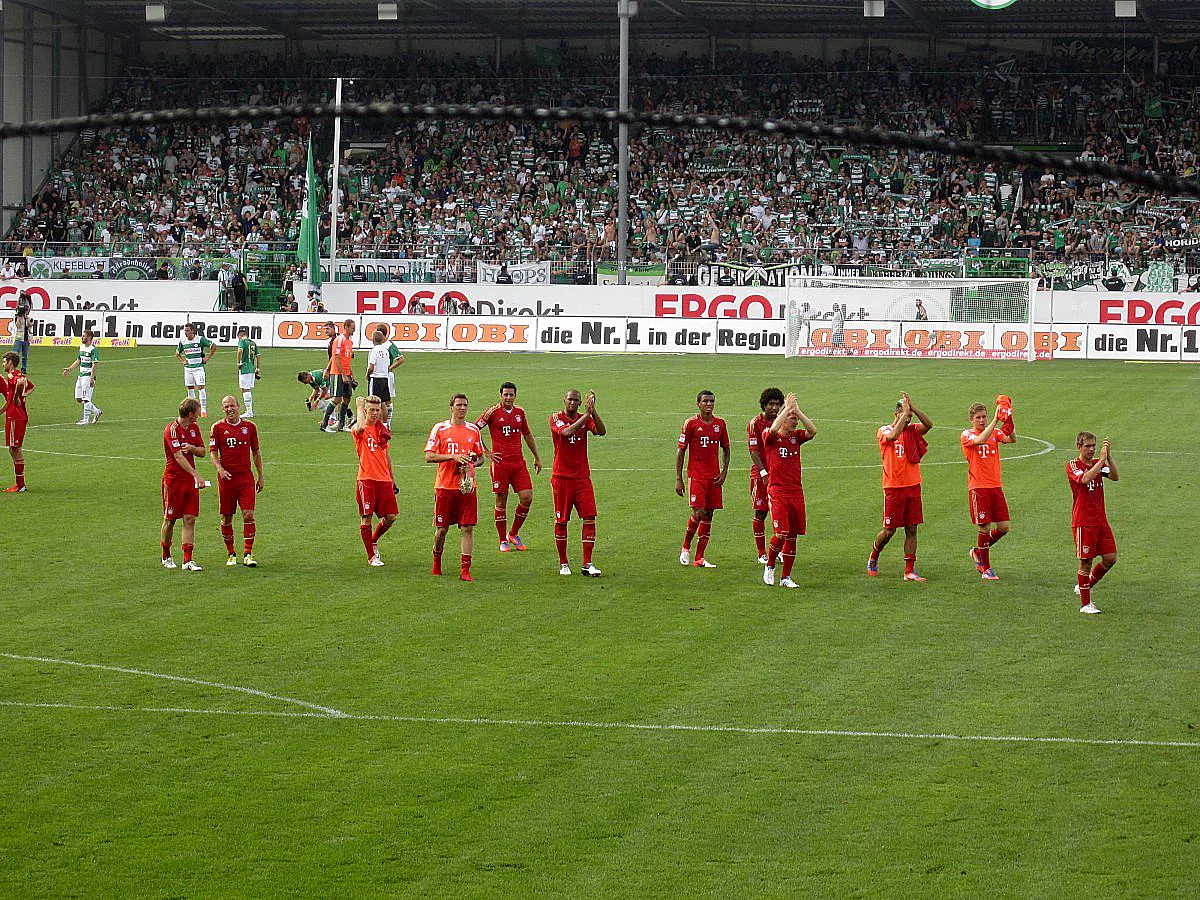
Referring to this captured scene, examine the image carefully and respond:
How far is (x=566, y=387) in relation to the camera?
36.5 meters

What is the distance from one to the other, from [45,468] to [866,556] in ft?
43.5

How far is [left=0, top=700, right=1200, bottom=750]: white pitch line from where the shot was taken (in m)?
10.2

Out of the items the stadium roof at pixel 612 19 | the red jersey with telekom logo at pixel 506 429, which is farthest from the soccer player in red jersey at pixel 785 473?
the stadium roof at pixel 612 19

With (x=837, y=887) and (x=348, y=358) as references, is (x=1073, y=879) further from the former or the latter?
(x=348, y=358)

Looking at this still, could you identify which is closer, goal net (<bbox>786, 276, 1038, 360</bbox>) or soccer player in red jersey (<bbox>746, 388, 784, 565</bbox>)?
soccer player in red jersey (<bbox>746, 388, 784, 565</bbox>)

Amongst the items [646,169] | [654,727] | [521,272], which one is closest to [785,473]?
[654,727]

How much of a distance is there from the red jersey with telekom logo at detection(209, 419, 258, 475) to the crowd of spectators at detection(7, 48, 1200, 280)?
38091mm

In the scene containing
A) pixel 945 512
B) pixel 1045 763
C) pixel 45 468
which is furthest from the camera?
pixel 45 468

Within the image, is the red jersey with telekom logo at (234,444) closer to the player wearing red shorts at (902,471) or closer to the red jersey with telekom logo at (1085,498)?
the player wearing red shorts at (902,471)

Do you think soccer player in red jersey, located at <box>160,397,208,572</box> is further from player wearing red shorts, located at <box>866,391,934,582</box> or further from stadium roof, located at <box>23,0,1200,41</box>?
stadium roof, located at <box>23,0,1200,41</box>

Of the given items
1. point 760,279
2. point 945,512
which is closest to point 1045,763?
point 945,512

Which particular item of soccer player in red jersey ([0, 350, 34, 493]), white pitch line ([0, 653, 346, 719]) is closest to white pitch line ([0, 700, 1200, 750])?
white pitch line ([0, 653, 346, 719])

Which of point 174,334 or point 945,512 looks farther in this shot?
point 174,334

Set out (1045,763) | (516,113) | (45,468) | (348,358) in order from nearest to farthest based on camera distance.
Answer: (516,113)
(1045,763)
(45,468)
(348,358)
